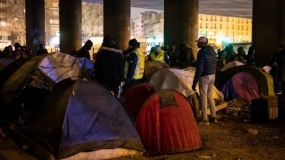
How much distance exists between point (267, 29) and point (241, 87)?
6.99m

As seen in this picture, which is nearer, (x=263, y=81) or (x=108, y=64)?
(x=108, y=64)

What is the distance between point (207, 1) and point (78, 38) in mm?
14507

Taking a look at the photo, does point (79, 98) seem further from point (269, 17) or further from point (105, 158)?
point (269, 17)

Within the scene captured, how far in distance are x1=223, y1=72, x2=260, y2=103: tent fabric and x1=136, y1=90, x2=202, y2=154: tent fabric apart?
5.85 m

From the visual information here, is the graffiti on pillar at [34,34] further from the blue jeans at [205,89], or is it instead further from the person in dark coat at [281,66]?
the blue jeans at [205,89]

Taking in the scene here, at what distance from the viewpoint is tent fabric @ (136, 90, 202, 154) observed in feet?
25.9

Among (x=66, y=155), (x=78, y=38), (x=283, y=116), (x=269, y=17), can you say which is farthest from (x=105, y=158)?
(x=78, y=38)

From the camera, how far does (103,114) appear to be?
7.62 metres

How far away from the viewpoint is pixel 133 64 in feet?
35.7

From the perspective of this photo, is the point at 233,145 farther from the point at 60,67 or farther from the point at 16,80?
the point at 16,80

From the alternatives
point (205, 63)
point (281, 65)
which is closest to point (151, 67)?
point (205, 63)

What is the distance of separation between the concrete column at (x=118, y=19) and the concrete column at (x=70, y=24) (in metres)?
3.06

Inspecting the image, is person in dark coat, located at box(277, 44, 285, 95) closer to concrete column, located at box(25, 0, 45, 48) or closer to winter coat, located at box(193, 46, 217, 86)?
winter coat, located at box(193, 46, 217, 86)

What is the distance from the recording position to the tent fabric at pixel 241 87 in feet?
44.5
